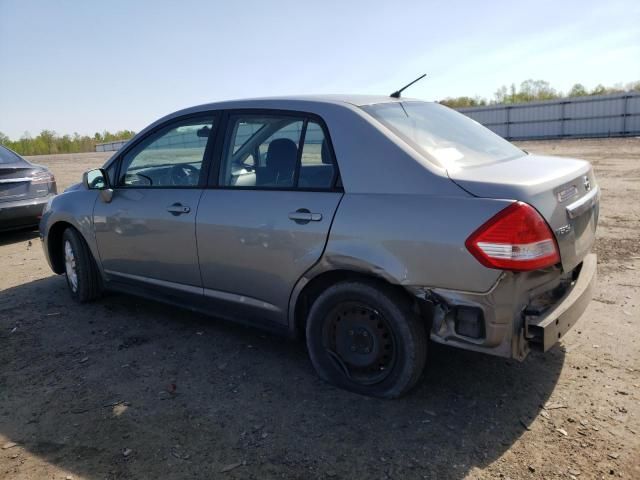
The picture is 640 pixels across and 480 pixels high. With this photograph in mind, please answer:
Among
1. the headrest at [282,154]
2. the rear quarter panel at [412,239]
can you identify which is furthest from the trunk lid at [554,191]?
the headrest at [282,154]

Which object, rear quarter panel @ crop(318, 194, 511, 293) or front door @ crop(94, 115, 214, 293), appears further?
front door @ crop(94, 115, 214, 293)

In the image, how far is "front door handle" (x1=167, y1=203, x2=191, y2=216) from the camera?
379 centimetres

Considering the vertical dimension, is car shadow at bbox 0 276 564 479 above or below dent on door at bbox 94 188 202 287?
below

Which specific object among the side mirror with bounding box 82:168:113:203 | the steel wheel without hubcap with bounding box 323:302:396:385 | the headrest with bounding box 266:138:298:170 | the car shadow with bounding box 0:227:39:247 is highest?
the headrest with bounding box 266:138:298:170

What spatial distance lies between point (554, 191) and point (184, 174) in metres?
2.57

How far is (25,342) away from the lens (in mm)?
4227

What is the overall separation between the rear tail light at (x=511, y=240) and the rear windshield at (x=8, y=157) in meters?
7.89

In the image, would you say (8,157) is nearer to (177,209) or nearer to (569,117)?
(177,209)

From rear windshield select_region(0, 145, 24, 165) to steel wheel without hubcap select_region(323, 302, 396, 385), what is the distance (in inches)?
278

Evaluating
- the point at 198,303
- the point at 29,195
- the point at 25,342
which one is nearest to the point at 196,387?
the point at 198,303

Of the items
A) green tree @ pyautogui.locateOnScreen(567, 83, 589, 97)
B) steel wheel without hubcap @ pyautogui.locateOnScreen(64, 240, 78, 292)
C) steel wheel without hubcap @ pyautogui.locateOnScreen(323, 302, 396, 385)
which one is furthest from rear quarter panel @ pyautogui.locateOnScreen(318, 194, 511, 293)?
green tree @ pyautogui.locateOnScreen(567, 83, 589, 97)

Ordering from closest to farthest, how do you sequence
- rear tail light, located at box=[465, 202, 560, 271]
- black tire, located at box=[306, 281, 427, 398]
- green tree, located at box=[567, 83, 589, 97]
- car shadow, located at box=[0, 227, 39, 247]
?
rear tail light, located at box=[465, 202, 560, 271] → black tire, located at box=[306, 281, 427, 398] → car shadow, located at box=[0, 227, 39, 247] → green tree, located at box=[567, 83, 589, 97]

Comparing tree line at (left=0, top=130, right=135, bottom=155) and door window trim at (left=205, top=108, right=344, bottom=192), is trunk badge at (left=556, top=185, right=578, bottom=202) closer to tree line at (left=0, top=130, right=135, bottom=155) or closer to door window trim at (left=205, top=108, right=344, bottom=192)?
door window trim at (left=205, top=108, right=344, bottom=192)

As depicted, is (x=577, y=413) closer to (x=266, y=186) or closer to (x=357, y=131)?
(x=357, y=131)
